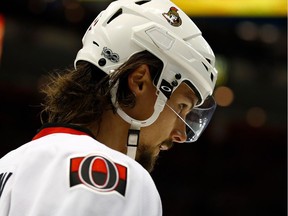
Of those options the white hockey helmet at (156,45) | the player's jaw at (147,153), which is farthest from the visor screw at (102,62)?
the player's jaw at (147,153)

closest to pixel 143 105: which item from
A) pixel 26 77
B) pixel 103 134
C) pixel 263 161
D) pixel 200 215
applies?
pixel 103 134

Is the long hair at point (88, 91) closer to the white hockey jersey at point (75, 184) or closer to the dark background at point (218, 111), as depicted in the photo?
the white hockey jersey at point (75, 184)

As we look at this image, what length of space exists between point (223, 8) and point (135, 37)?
5448 millimetres

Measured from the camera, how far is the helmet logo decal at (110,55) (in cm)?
195

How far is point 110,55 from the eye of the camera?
1959 mm

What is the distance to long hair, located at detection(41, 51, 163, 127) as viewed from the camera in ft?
6.01

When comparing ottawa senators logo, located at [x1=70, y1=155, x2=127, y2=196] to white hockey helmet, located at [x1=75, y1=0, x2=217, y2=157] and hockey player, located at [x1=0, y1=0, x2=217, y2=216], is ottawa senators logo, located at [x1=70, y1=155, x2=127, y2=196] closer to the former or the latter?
hockey player, located at [x1=0, y1=0, x2=217, y2=216]

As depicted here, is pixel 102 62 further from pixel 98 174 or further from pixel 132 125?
pixel 98 174

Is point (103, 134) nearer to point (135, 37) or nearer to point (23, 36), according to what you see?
point (135, 37)

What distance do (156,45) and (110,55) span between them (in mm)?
144

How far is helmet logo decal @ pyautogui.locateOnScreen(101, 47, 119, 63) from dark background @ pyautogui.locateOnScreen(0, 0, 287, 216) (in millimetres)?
6470

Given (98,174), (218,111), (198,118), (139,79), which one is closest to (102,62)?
(139,79)

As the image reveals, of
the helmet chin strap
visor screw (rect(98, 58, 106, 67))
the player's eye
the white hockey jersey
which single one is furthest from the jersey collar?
the player's eye

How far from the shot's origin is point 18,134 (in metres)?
10.2
